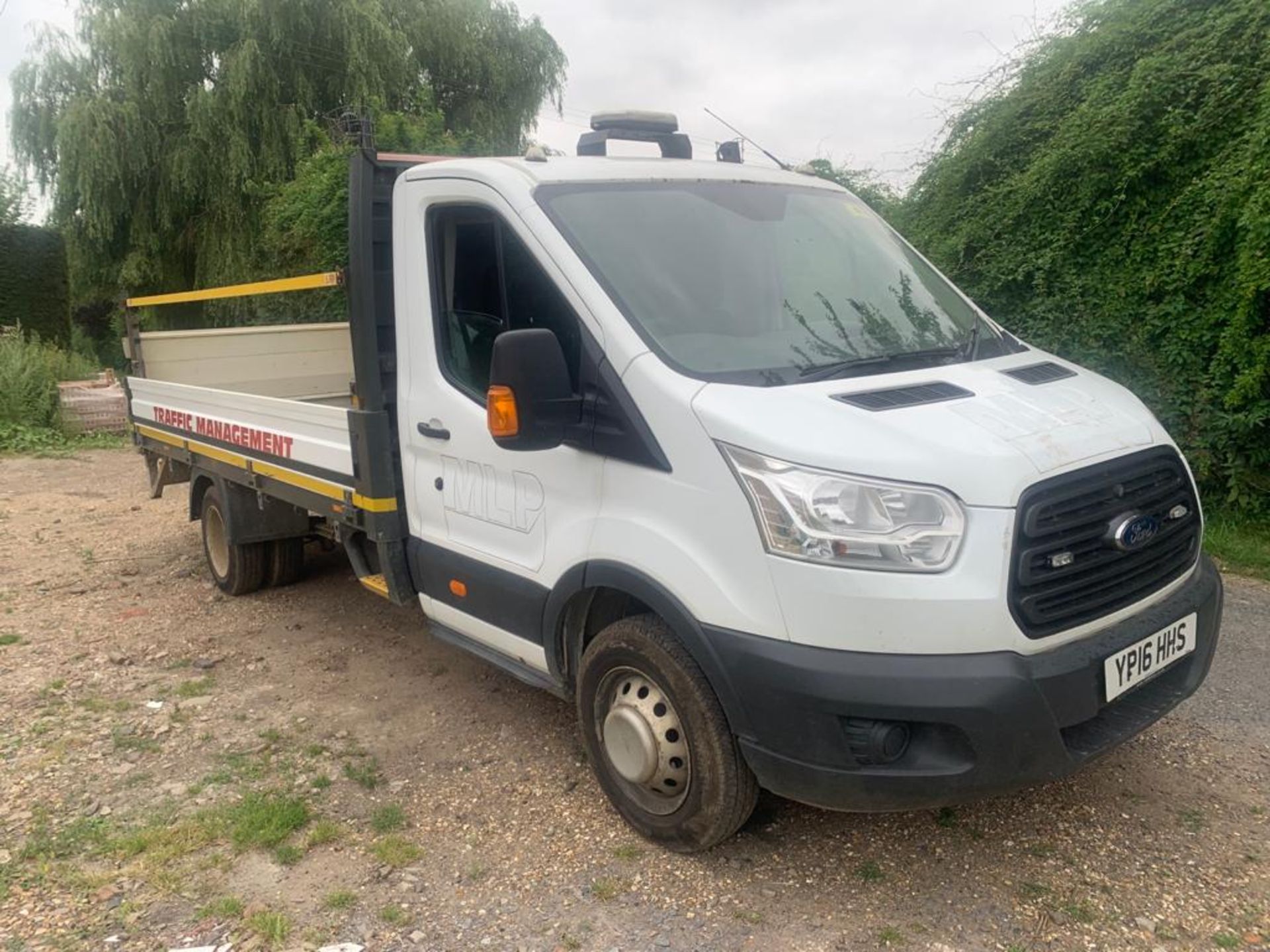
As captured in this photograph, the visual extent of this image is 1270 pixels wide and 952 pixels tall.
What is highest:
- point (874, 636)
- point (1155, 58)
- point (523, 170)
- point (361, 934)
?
point (1155, 58)

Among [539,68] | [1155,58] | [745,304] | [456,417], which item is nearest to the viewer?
[745,304]

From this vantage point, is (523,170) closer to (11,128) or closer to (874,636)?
(874,636)

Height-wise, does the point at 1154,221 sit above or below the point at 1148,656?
above

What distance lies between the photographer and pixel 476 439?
11.6ft

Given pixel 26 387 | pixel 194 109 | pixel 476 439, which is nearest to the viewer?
pixel 476 439

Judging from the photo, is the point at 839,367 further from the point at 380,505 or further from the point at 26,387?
the point at 26,387

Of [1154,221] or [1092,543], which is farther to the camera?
[1154,221]

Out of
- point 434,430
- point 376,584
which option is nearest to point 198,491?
point 376,584

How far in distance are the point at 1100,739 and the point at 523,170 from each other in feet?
8.53

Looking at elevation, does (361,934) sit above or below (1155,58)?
below

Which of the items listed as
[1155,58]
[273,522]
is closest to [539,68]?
[1155,58]

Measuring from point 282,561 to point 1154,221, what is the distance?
6232 mm

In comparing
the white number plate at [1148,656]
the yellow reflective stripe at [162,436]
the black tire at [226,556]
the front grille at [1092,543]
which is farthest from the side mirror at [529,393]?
the yellow reflective stripe at [162,436]

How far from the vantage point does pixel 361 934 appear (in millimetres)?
2838
